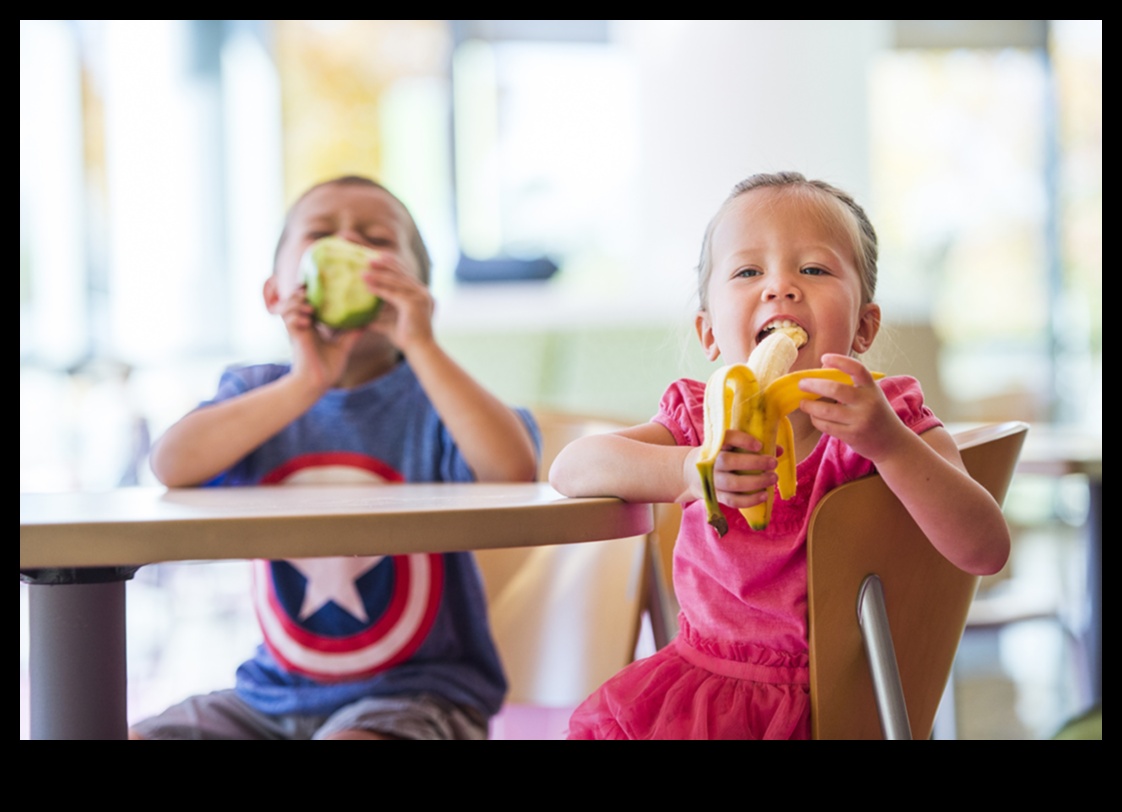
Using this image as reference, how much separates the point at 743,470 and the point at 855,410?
0.34 feet

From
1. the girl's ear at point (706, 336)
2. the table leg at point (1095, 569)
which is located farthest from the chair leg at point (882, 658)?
the table leg at point (1095, 569)

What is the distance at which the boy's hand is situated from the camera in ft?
4.18

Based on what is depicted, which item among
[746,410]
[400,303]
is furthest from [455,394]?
[746,410]

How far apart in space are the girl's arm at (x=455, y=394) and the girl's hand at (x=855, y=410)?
541mm

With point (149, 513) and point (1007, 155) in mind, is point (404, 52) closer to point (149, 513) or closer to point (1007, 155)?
point (1007, 155)

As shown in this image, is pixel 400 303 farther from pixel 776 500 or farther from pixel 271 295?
pixel 776 500

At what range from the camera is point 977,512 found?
89cm

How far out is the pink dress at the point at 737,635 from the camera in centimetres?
95

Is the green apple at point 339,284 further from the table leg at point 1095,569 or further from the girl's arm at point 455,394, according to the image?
the table leg at point 1095,569

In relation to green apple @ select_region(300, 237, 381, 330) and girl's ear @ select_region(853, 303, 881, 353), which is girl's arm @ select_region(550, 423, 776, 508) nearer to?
girl's ear @ select_region(853, 303, 881, 353)

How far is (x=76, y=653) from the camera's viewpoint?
3.24ft

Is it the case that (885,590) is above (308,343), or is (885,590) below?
below

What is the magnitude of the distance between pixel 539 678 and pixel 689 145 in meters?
1.69
